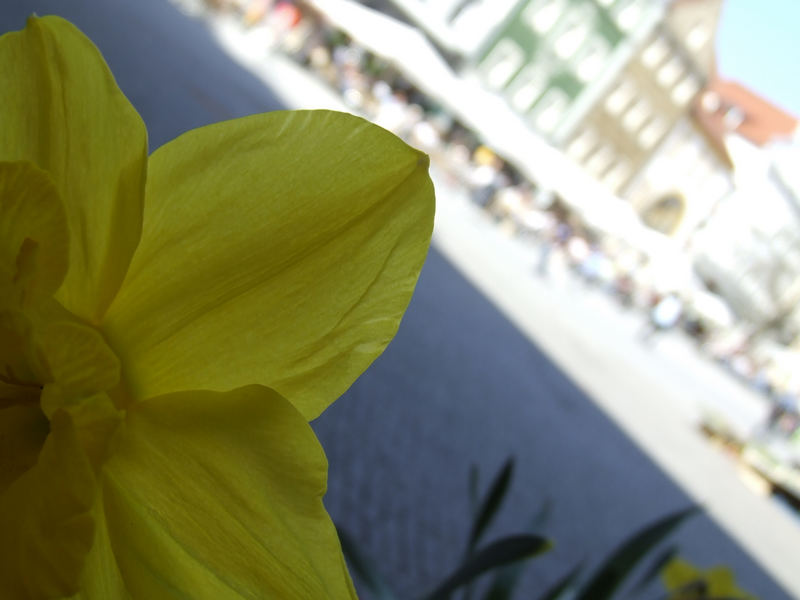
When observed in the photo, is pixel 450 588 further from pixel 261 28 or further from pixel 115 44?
pixel 261 28

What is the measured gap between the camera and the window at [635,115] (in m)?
33.4

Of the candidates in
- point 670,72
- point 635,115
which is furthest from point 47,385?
point 670,72

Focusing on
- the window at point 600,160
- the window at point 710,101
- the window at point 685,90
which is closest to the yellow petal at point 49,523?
the window at point 600,160

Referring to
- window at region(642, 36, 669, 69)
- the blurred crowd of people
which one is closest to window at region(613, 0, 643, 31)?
window at region(642, 36, 669, 69)

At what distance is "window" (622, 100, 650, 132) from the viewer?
33.4m

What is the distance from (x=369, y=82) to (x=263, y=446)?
22.3 meters

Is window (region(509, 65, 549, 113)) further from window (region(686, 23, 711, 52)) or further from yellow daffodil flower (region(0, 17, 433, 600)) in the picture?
yellow daffodil flower (region(0, 17, 433, 600))

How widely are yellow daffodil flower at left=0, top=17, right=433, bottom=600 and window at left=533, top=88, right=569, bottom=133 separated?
3030cm

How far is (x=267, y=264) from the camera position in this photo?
319 millimetres

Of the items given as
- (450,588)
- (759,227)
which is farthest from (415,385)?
(759,227)

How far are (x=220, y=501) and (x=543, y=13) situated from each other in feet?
97.3

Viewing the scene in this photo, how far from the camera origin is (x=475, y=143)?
22359 millimetres

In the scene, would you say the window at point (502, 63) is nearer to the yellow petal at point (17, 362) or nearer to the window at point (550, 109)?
the window at point (550, 109)

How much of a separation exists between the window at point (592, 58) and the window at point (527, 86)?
66.5 inches
